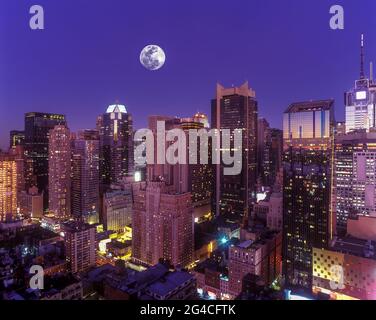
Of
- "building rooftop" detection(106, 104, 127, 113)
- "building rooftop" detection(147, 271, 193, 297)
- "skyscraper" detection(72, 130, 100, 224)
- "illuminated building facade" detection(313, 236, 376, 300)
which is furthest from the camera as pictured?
"building rooftop" detection(106, 104, 127, 113)

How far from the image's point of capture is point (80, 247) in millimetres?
9047

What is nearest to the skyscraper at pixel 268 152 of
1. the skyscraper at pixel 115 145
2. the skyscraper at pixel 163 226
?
the skyscraper at pixel 115 145

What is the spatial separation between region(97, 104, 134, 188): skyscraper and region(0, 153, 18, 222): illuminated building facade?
456 cm

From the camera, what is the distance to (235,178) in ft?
49.1

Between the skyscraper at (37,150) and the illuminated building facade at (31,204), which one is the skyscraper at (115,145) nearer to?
the skyscraper at (37,150)

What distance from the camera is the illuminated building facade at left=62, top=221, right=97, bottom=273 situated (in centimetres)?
887

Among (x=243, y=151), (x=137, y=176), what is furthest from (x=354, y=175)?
(x=137, y=176)

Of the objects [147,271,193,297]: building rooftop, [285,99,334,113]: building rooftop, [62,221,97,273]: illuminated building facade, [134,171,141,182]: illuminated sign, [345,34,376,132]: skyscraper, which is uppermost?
[345,34,376,132]: skyscraper

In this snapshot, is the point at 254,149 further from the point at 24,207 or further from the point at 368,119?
the point at 24,207

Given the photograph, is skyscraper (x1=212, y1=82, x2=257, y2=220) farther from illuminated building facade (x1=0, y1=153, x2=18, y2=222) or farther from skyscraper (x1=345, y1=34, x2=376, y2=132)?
illuminated building facade (x1=0, y1=153, x2=18, y2=222)

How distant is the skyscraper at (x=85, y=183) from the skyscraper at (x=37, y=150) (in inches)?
120

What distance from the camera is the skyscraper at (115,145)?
57.3ft

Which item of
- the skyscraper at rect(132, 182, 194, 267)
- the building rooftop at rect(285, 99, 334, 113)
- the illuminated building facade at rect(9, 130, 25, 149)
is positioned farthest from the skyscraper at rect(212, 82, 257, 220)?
the illuminated building facade at rect(9, 130, 25, 149)
